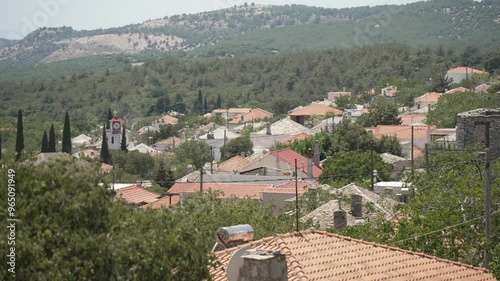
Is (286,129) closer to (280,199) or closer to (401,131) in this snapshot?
(401,131)

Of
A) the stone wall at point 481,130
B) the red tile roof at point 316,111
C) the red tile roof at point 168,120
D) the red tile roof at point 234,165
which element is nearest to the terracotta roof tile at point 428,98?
the red tile roof at point 316,111

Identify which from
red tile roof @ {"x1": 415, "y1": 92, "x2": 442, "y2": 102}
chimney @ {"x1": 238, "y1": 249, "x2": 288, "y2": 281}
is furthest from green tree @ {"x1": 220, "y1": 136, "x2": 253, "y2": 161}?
chimney @ {"x1": 238, "y1": 249, "x2": 288, "y2": 281}

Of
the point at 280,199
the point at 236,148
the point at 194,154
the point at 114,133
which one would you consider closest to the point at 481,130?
the point at 280,199

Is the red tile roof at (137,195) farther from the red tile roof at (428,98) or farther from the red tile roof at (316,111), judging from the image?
the red tile roof at (316,111)

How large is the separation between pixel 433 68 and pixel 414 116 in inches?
2002

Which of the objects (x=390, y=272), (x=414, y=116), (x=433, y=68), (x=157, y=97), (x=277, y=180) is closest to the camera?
(x=390, y=272)

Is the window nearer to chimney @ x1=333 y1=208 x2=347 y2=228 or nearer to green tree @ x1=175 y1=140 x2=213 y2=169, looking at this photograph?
chimney @ x1=333 y1=208 x2=347 y2=228

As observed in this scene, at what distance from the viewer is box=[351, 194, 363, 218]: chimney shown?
2841 cm

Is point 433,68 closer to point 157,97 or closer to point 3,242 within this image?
point 157,97

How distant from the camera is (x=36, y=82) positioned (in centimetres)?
17975

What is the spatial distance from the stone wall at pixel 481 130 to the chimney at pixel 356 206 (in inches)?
434

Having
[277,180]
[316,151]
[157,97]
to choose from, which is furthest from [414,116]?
[157,97]

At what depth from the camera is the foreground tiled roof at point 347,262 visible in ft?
46.7

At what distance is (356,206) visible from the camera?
93.7 feet
